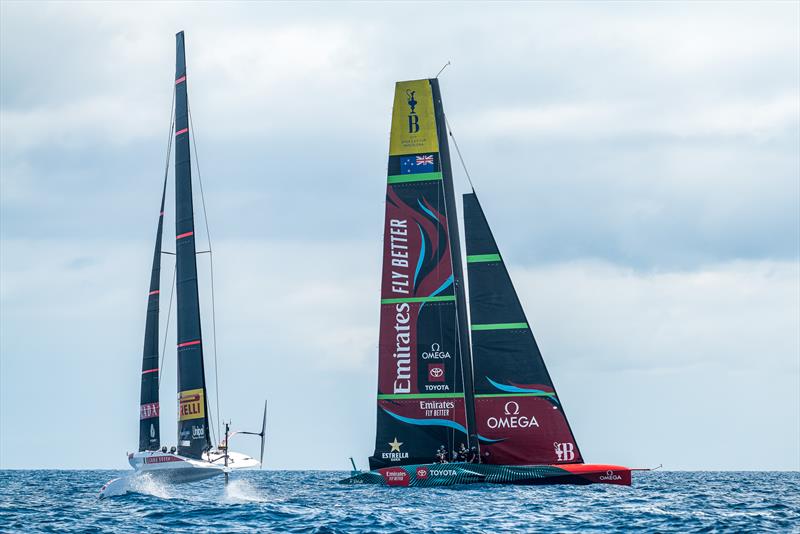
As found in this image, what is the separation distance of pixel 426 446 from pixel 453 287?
5.48 meters

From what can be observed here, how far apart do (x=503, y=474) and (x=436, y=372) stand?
447 cm

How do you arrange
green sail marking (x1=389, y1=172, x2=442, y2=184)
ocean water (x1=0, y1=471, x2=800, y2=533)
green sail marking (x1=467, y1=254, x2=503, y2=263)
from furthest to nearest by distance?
green sail marking (x1=389, y1=172, x2=442, y2=184) → green sail marking (x1=467, y1=254, x2=503, y2=263) → ocean water (x1=0, y1=471, x2=800, y2=533)

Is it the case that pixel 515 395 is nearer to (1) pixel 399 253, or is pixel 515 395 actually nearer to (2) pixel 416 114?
(1) pixel 399 253

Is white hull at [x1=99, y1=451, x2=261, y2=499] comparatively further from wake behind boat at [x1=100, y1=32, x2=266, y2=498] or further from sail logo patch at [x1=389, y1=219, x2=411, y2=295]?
sail logo patch at [x1=389, y1=219, x2=411, y2=295]

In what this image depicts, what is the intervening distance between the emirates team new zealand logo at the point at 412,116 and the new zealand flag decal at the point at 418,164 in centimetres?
98

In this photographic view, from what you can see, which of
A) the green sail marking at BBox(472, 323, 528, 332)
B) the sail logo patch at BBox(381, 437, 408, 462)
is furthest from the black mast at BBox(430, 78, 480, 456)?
the sail logo patch at BBox(381, 437, 408, 462)

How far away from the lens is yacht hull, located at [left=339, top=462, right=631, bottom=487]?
41000 mm

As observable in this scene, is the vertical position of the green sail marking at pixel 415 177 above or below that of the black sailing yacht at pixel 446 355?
above

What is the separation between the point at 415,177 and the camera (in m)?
44.5

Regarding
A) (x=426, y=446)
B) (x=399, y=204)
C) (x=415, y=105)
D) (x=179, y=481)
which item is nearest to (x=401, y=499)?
(x=426, y=446)

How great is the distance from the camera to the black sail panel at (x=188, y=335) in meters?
44.0

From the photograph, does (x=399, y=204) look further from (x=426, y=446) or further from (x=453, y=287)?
(x=426, y=446)

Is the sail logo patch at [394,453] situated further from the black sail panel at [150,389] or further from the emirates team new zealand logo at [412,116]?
the emirates team new zealand logo at [412,116]

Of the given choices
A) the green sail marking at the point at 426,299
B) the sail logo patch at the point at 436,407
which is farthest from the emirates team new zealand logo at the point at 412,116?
the sail logo patch at the point at 436,407
